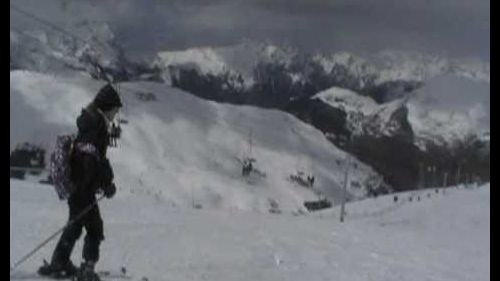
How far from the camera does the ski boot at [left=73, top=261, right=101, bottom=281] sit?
7.73 m

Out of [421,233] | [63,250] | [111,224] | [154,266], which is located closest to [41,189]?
[111,224]

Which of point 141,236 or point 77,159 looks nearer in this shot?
point 77,159

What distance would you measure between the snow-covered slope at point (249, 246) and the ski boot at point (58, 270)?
0.64 metres

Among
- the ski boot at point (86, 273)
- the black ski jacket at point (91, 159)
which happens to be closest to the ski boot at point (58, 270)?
the ski boot at point (86, 273)

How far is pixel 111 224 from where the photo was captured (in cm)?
1378

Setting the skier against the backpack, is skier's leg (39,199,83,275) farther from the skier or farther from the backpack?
the backpack

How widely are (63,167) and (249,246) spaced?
14.9 ft

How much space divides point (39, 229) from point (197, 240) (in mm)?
2257

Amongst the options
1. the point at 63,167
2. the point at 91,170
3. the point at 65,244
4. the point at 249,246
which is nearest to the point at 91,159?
the point at 91,170

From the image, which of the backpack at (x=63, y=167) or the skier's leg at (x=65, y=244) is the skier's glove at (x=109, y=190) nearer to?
the backpack at (x=63, y=167)

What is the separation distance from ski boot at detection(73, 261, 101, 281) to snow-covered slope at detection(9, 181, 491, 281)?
2.82 ft

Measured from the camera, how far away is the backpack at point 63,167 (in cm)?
757

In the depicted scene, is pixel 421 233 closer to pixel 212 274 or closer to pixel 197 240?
pixel 197 240

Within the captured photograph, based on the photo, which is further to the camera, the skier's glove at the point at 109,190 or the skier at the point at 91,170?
the skier's glove at the point at 109,190
